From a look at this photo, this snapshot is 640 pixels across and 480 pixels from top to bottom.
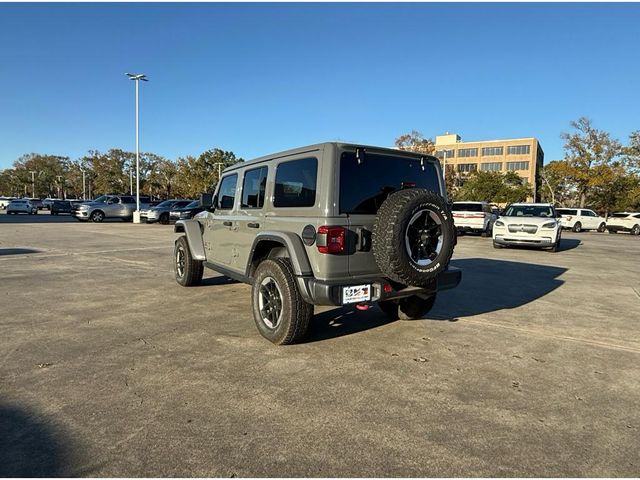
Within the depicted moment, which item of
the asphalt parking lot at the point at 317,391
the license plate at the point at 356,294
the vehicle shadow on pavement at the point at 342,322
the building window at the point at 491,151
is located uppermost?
the building window at the point at 491,151

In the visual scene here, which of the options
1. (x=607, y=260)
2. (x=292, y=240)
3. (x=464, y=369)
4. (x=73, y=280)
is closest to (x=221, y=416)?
(x=292, y=240)

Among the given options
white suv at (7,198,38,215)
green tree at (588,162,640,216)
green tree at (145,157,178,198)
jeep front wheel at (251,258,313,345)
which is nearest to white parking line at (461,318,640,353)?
jeep front wheel at (251,258,313,345)

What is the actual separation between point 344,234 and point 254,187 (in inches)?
73.5

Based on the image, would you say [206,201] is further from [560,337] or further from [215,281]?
[560,337]

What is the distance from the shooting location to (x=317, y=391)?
320 centimetres

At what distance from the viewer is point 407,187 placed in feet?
14.2

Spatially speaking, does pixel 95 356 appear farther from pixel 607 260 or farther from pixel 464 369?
pixel 607 260

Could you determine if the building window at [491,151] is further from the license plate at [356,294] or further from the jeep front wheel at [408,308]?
the license plate at [356,294]

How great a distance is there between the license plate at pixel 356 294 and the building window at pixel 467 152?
110026 mm

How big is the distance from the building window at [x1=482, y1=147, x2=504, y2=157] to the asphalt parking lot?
10557cm

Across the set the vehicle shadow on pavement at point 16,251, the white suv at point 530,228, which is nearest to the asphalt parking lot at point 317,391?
the vehicle shadow on pavement at point 16,251

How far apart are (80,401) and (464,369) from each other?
3.18 meters

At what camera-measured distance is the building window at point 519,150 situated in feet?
319

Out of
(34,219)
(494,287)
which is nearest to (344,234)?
(494,287)
